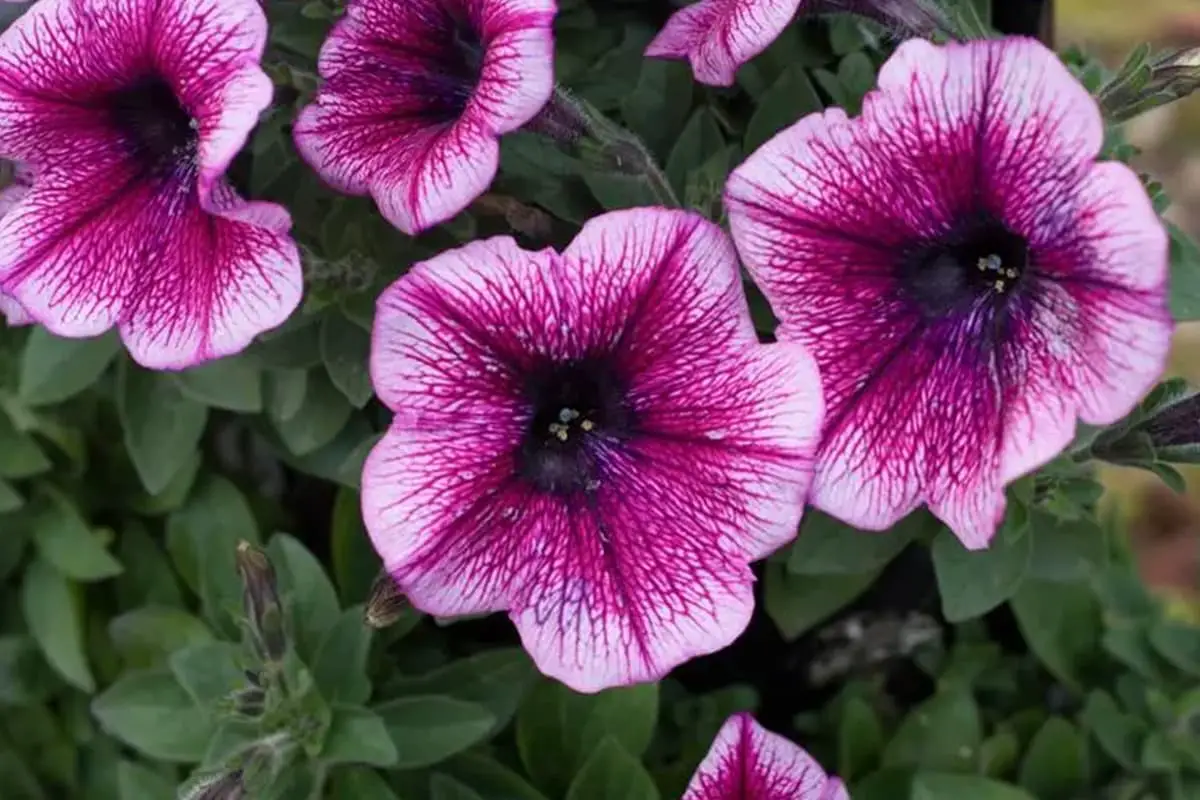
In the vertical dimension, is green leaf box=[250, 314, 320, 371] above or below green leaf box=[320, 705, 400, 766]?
above

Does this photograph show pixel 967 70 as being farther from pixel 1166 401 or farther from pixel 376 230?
pixel 376 230

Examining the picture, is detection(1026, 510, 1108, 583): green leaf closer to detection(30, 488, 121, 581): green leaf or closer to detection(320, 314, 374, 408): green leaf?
detection(320, 314, 374, 408): green leaf

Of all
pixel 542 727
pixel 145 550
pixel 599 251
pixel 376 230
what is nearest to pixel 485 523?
pixel 599 251

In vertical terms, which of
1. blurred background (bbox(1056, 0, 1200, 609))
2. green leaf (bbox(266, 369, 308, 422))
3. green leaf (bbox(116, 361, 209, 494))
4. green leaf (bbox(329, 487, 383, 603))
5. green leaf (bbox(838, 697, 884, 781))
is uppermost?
green leaf (bbox(266, 369, 308, 422))

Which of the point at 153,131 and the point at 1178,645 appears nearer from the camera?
the point at 153,131

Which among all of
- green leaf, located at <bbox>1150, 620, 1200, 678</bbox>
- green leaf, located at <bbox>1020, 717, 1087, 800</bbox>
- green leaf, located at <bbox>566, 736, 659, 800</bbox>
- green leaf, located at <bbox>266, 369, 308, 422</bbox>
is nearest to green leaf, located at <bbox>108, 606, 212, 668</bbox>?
green leaf, located at <bbox>266, 369, 308, 422</bbox>

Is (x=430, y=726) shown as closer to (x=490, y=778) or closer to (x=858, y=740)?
(x=490, y=778)

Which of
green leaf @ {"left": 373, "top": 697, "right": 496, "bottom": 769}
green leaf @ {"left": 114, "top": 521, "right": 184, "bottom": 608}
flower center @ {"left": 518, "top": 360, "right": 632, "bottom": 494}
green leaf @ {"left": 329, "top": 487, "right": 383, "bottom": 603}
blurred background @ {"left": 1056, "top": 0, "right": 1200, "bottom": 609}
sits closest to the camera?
flower center @ {"left": 518, "top": 360, "right": 632, "bottom": 494}

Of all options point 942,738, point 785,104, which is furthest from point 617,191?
point 942,738
